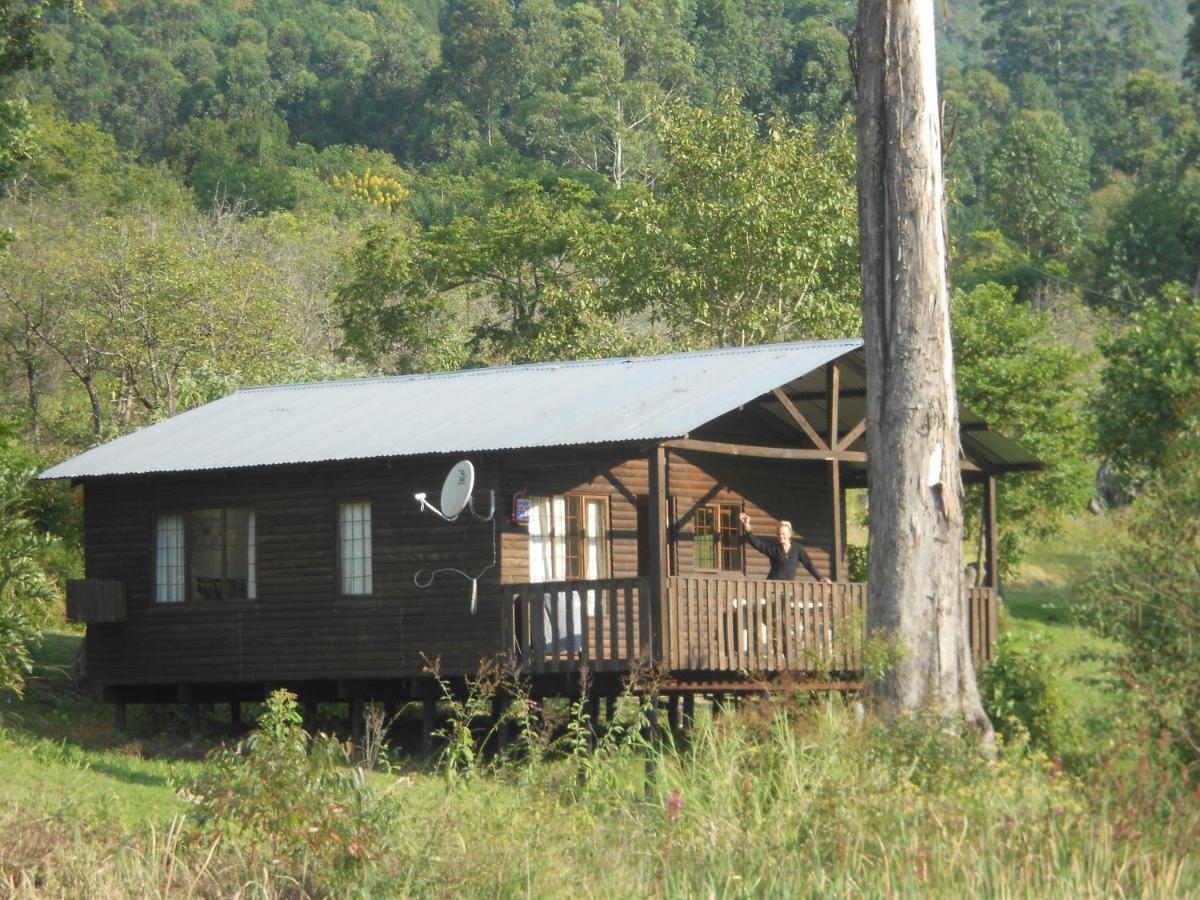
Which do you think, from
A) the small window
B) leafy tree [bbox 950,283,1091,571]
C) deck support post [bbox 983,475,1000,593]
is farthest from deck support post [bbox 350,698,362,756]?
leafy tree [bbox 950,283,1091,571]

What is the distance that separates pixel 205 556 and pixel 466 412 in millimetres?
3785

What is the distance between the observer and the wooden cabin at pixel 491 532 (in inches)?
785

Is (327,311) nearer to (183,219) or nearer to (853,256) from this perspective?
(183,219)

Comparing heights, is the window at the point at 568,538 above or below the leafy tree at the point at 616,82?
below

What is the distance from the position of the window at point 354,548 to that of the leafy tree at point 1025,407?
12.7 metres

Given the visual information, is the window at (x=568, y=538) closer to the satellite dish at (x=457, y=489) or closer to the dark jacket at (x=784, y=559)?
the satellite dish at (x=457, y=489)

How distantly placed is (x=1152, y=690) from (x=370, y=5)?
104402 mm

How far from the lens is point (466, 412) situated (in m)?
22.6

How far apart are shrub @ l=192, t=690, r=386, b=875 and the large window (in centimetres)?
1083

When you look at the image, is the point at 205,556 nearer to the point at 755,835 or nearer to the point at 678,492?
the point at 678,492

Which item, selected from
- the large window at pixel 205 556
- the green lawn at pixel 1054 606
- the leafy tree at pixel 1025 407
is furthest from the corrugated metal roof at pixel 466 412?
the leafy tree at pixel 1025 407

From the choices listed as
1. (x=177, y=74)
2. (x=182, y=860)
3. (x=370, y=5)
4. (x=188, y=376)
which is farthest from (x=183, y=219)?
(x=370, y=5)

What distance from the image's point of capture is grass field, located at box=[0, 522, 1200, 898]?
10.4 m

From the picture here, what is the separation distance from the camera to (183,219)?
55594 mm
